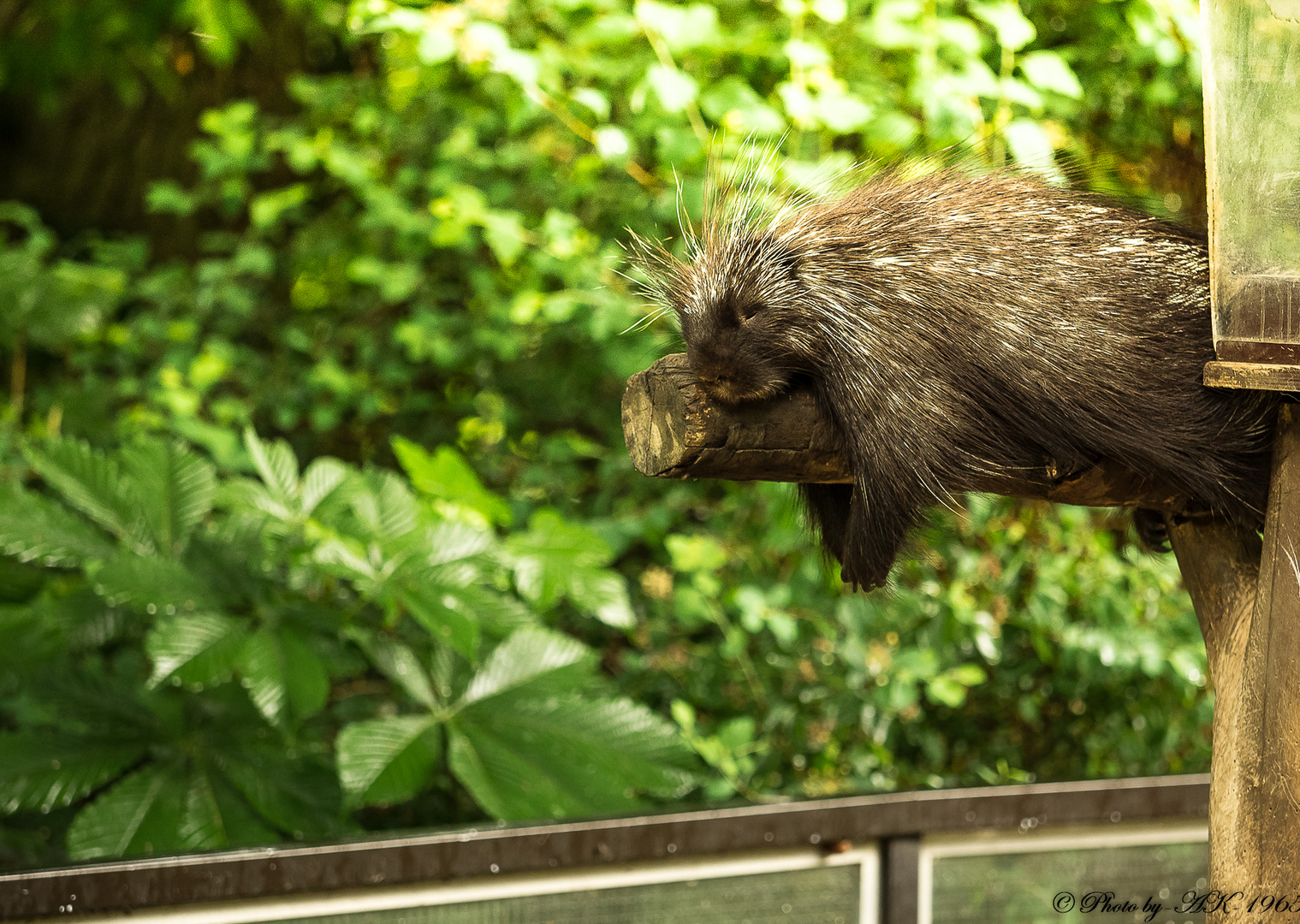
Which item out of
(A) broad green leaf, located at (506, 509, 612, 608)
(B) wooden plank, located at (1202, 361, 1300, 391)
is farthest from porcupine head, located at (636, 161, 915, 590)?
(A) broad green leaf, located at (506, 509, 612, 608)

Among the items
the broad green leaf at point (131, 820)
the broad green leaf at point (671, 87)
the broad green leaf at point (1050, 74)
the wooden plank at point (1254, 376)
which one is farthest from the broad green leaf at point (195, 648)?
the broad green leaf at point (1050, 74)

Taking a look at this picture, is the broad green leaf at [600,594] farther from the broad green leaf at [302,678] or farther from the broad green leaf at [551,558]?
the broad green leaf at [302,678]

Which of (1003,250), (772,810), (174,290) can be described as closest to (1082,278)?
(1003,250)

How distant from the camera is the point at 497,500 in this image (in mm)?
1975

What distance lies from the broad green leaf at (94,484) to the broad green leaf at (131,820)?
371 millimetres

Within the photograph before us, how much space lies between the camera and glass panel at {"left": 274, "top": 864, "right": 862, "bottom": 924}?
3.28 ft

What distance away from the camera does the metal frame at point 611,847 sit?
89 cm

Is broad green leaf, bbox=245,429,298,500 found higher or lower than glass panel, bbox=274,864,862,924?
higher

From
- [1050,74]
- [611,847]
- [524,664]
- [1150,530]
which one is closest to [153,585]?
[524,664]

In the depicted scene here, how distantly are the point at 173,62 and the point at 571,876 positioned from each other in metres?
3.46

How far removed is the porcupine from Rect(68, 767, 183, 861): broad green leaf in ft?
3.71

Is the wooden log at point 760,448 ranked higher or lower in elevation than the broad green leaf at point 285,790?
higher

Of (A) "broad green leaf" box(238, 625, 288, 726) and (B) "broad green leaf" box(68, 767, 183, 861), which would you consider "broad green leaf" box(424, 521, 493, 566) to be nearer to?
(A) "broad green leaf" box(238, 625, 288, 726)

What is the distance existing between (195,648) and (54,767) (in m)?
0.30
